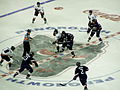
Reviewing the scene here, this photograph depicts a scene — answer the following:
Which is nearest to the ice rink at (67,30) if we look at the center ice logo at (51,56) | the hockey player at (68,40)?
the center ice logo at (51,56)

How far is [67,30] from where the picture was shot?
737 inches

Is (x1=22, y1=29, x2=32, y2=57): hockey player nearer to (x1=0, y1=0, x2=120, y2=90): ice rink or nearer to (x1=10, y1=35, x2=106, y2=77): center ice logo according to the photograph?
(x1=10, y1=35, x2=106, y2=77): center ice logo

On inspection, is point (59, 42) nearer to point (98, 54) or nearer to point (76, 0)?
point (98, 54)

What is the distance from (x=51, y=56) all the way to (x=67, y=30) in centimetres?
366

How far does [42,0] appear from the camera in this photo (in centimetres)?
2525

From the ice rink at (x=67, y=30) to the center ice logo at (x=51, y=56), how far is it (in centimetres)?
31

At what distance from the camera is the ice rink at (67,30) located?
13.1 m

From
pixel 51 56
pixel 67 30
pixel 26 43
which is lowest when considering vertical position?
pixel 51 56

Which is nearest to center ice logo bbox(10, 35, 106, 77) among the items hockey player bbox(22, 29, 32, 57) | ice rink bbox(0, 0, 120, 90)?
ice rink bbox(0, 0, 120, 90)

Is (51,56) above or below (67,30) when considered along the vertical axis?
below

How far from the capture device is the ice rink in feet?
43.1

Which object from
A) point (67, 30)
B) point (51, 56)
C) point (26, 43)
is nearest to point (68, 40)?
point (51, 56)

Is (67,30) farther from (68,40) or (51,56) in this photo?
(51,56)

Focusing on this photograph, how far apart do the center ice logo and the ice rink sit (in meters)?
0.31
